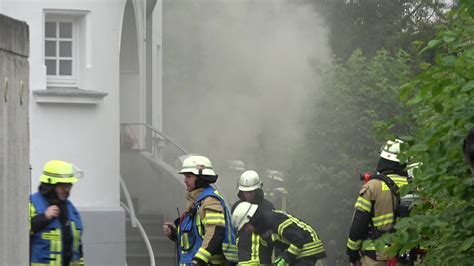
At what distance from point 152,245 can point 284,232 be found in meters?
7.89

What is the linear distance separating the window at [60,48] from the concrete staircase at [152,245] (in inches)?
114

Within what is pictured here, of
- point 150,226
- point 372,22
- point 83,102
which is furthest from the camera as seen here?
point 372,22

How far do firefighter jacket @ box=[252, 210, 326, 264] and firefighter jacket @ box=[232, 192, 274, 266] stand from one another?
0.12 m

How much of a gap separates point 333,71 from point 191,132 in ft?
41.3

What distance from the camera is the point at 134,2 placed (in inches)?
797

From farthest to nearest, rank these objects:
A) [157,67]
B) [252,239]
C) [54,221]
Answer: [157,67] < [252,239] < [54,221]

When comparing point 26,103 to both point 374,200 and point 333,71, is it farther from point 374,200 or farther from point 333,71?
point 333,71

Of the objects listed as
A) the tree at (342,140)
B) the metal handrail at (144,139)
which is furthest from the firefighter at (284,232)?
the tree at (342,140)

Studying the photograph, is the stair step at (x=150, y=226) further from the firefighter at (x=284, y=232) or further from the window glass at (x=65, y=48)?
the firefighter at (x=284, y=232)

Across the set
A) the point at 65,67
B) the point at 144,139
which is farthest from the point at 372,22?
the point at 65,67

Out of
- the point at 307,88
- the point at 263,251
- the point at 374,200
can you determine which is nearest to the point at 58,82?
the point at 263,251

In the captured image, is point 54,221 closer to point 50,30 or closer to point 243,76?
point 50,30

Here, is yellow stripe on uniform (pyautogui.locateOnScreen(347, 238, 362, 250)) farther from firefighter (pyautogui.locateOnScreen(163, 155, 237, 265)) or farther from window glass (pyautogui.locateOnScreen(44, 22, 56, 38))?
window glass (pyautogui.locateOnScreen(44, 22, 56, 38))

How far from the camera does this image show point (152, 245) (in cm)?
1900
